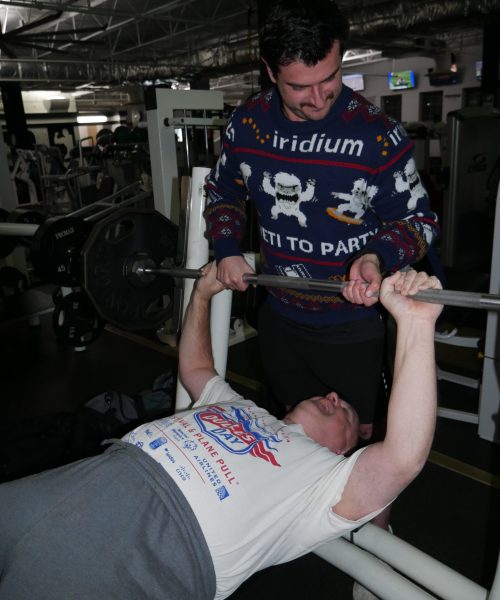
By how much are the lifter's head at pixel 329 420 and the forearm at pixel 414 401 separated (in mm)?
327

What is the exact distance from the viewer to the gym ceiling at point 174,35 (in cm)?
628

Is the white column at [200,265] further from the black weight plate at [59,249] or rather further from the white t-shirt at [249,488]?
the black weight plate at [59,249]

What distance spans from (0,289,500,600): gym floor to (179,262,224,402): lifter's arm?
709 millimetres

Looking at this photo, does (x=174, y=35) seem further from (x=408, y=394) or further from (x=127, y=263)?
(x=408, y=394)

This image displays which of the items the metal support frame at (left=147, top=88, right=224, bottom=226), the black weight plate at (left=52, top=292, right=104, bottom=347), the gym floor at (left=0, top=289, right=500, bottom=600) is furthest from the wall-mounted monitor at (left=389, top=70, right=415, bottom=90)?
the black weight plate at (left=52, top=292, right=104, bottom=347)

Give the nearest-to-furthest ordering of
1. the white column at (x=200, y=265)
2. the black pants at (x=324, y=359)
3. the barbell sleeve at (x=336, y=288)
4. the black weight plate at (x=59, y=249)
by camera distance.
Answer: the barbell sleeve at (x=336, y=288) → the black pants at (x=324, y=359) → the white column at (x=200, y=265) → the black weight plate at (x=59, y=249)

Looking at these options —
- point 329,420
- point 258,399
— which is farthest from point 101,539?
point 258,399

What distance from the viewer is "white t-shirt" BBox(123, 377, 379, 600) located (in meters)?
0.98

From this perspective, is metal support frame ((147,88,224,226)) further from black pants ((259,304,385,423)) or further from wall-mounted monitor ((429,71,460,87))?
wall-mounted monitor ((429,71,460,87))

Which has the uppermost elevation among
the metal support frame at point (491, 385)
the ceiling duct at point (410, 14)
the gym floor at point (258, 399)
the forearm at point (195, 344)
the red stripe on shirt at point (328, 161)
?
the ceiling duct at point (410, 14)

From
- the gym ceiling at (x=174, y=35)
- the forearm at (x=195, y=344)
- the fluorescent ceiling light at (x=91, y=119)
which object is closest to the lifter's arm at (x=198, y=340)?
the forearm at (x=195, y=344)

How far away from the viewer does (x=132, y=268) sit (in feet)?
5.69

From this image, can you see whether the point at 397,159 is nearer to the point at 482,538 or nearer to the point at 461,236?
the point at 482,538

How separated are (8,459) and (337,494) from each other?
1.48 m
